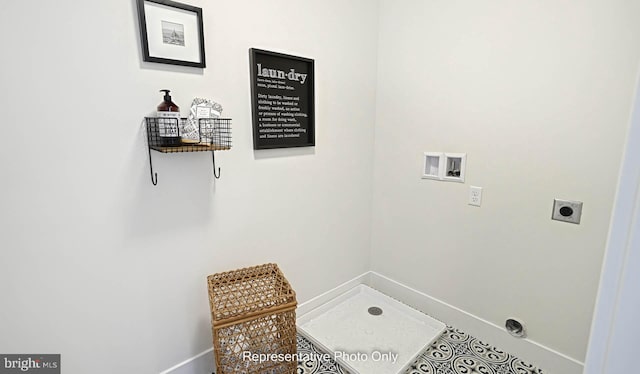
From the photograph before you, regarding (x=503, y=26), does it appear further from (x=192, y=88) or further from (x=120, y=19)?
(x=120, y=19)

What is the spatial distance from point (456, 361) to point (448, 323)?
1.11ft

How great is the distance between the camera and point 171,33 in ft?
4.28

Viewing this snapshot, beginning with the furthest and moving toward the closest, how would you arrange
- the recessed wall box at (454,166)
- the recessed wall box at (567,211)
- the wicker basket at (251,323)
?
the recessed wall box at (454,166) < the recessed wall box at (567,211) < the wicker basket at (251,323)

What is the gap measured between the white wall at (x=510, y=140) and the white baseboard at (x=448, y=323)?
0.17 feet

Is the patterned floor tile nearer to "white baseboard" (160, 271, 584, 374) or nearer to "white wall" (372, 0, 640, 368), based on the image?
"white baseboard" (160, 271, 584, 374)

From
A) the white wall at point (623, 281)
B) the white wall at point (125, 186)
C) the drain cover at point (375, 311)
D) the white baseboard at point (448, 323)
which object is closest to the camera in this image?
the white wall at point (623, 281)

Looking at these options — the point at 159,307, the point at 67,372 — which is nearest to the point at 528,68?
the point at 159,307

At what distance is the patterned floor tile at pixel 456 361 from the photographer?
1.68m

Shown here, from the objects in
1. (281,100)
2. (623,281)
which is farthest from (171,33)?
(623,281)
